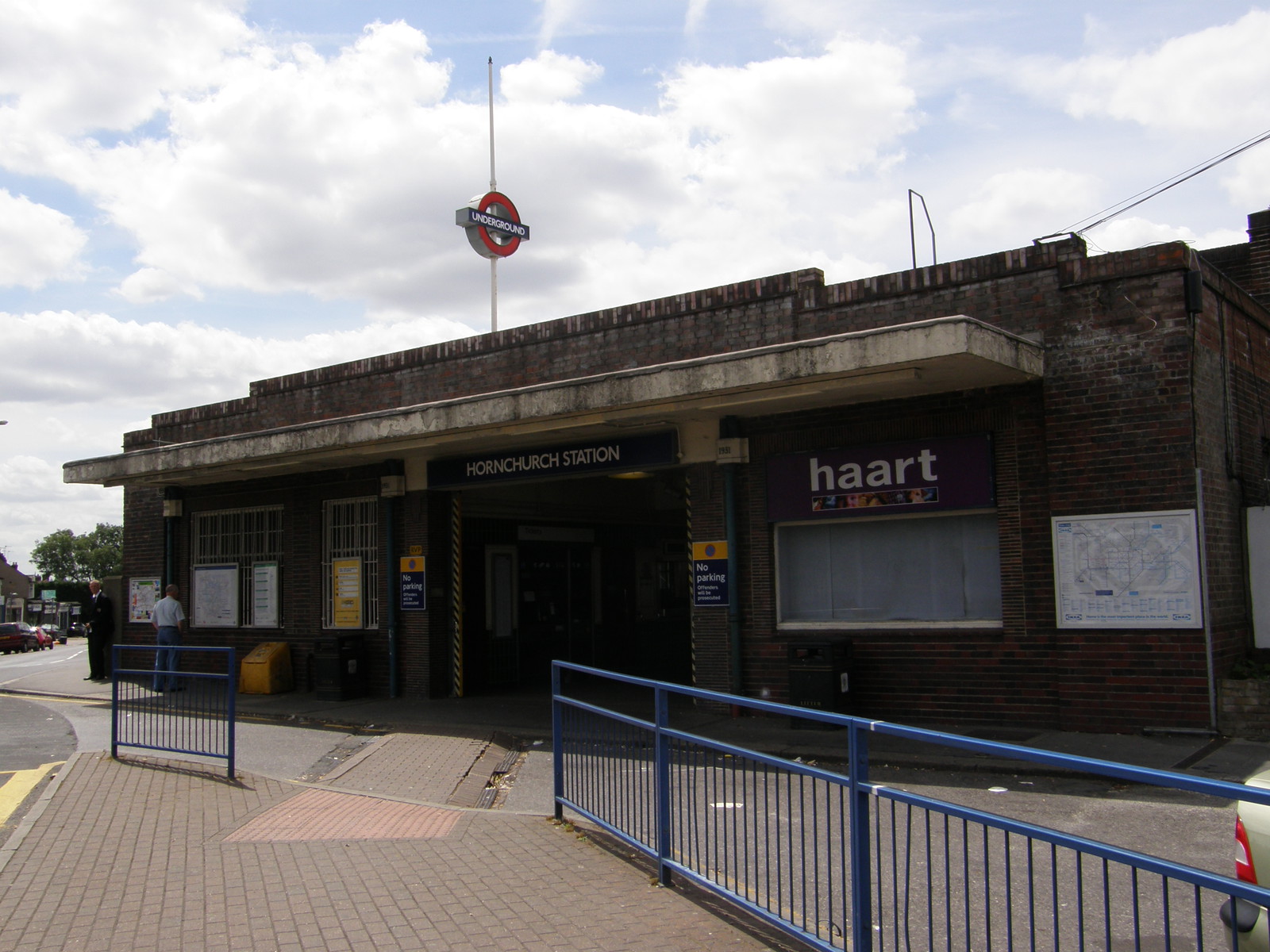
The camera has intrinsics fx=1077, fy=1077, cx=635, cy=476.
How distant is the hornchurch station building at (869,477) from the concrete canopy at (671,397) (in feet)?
0.13

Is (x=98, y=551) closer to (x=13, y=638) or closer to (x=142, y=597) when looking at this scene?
(x=13, y=638)

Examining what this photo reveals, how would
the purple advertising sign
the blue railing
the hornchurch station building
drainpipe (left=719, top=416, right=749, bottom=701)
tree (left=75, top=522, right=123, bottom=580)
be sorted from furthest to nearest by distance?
1. tree (left=75, top=522, right=123, bottom=580)
2. drainpipe (left=719, top=416, right=749, bottom=701)
3. the purple advertising sign
4. the hornchurch station building
5. the blue railing

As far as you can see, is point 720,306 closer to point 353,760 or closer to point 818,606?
point 818,606

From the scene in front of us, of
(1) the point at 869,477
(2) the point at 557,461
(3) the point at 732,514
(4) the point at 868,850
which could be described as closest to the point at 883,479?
(1) the point at 869,477

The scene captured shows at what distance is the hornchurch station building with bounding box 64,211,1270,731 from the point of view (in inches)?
393

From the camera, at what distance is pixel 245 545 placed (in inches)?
711

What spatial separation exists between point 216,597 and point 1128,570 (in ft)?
47.1

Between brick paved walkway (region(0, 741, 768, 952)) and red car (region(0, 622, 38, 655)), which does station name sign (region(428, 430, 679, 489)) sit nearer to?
brick paved walkway (region(0, 741, 768, 952))

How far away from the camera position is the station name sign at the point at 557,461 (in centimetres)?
1298

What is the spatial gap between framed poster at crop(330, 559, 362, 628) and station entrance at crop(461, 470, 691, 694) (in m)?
1.60

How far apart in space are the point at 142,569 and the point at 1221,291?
58.1ft

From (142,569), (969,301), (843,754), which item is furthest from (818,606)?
(142,569)

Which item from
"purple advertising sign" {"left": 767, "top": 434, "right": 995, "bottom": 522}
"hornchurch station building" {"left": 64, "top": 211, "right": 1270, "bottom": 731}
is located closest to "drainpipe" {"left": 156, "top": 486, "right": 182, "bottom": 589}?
"hornchurch station building" {"left": 64, "top": 211, "right": 1270, "bottom": 731}

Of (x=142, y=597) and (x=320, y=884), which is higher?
(x=142, y=597)
